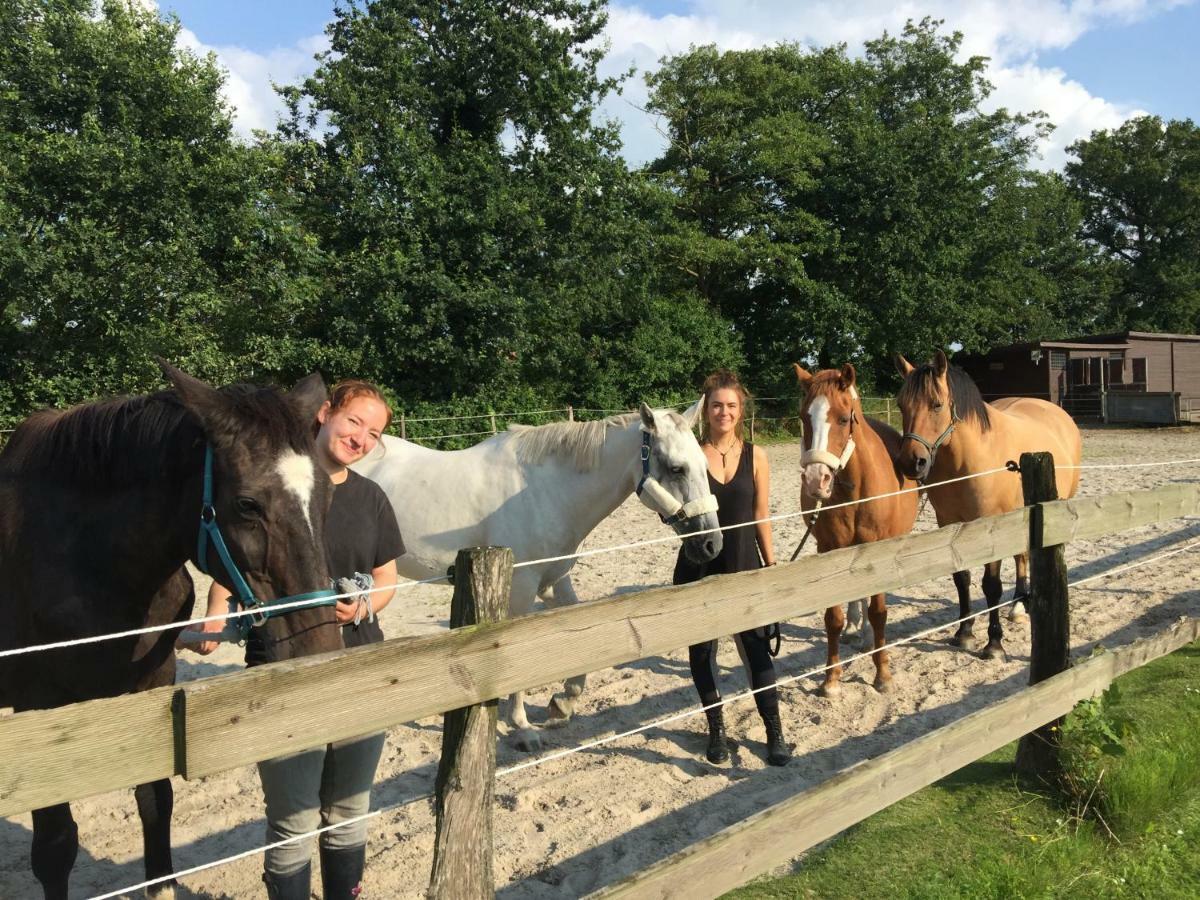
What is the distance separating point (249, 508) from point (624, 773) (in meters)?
2.64

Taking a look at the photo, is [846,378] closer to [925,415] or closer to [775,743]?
[925,415]

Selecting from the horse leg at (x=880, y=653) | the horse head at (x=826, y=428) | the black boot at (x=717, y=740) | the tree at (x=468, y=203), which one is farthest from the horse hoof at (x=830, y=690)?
the tree at (x=468, y=203)

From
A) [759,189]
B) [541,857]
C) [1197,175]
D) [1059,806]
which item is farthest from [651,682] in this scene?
[1197,175]

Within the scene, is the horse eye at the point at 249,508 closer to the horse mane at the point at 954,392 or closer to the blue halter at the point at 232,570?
the blue halter at the point at 232,570

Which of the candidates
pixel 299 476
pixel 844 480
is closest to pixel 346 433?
pixel 299 476

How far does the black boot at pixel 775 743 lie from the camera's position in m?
4.07

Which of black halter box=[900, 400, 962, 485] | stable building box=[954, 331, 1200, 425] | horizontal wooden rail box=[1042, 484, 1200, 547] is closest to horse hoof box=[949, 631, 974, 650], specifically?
black halter box=[900, 400, 962, 485]

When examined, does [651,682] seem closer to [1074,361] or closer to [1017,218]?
[1074,361]

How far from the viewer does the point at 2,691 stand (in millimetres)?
2621

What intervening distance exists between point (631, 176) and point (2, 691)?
23302 millimetres

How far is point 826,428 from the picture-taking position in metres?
4.67

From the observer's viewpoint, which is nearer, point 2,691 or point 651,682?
point 2,691

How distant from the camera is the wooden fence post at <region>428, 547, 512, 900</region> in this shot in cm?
182

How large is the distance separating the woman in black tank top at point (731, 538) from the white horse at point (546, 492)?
16cm
